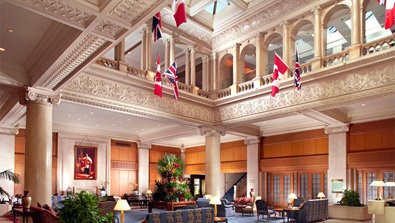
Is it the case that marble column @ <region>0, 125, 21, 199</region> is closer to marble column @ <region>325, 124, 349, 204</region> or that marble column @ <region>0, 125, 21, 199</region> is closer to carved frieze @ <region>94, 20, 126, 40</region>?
carved frieze @ <region>94, 20, 126, 40</region>

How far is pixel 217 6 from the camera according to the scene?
49.2 feet

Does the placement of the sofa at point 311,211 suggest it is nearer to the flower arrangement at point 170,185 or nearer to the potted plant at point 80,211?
the flower arrangement at point 170,185

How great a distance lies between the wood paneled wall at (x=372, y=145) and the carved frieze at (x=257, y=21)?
252 inches

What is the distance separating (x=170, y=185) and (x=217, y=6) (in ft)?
25.8

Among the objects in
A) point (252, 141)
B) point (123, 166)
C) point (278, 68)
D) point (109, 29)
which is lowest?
point (123, 166)

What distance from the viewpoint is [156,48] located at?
1744cm

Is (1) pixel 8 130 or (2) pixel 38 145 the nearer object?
(2) pixel 38 145

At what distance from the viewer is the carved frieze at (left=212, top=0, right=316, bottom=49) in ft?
41.9

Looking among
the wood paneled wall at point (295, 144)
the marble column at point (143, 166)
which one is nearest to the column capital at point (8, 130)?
the marble column at point (143, 166)

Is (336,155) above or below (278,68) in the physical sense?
below

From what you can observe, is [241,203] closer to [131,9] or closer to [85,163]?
[85,163]

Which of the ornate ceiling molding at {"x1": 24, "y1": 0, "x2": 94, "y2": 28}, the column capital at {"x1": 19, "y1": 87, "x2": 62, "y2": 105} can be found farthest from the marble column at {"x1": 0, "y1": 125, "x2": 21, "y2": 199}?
the ornate ceiling molding at {"x1": 24, "y1": 0, "x2": 94, "y2": 28}

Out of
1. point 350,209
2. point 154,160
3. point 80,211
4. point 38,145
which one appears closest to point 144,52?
point 38,145

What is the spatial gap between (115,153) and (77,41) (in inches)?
666
